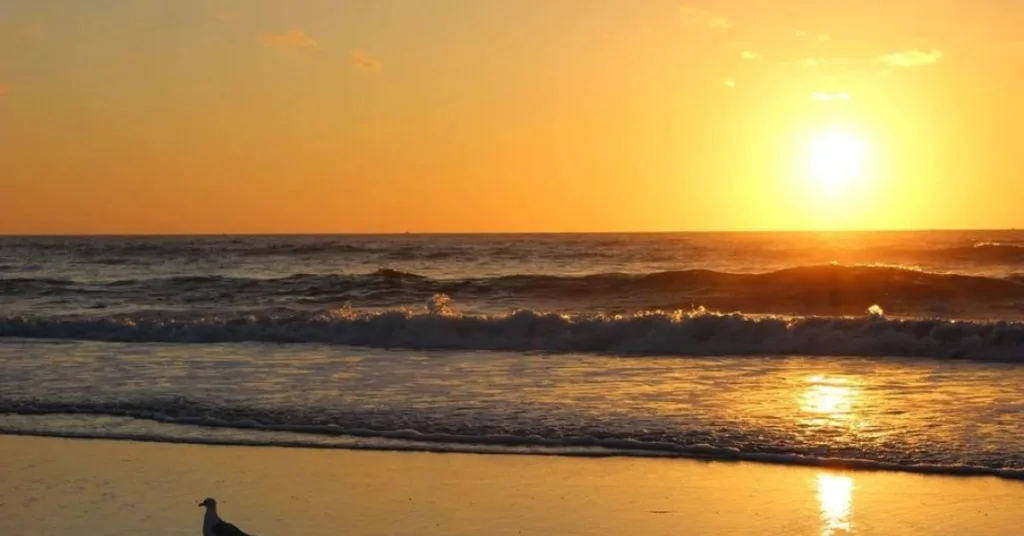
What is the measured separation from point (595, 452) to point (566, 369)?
6378 mm

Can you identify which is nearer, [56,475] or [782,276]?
[56,475]

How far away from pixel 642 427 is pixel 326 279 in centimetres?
3075

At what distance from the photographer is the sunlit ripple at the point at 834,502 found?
7.75 m

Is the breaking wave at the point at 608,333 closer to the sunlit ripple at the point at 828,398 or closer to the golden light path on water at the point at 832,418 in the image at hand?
the golden light path on water at the point at 832,418

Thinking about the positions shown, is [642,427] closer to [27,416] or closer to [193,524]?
[193,524]

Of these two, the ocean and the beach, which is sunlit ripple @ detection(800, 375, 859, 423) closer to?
the ocean

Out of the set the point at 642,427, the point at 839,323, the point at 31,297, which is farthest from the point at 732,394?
the point at 31,297

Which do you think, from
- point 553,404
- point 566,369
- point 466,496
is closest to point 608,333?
point 566,369

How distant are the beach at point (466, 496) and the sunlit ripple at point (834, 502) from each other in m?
0.01

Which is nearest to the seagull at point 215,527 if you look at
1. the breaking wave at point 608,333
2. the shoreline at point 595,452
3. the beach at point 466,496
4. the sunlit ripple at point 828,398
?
the beach at point 466,496

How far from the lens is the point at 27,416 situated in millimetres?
12445

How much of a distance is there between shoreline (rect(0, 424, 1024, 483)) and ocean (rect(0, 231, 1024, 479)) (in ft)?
0.14

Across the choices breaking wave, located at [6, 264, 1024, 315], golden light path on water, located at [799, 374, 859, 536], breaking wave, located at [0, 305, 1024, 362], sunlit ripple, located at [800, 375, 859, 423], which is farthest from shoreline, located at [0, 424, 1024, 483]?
breaking wave, located at [6, 264, 1024, 315]

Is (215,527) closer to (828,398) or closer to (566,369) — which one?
(828,398)
